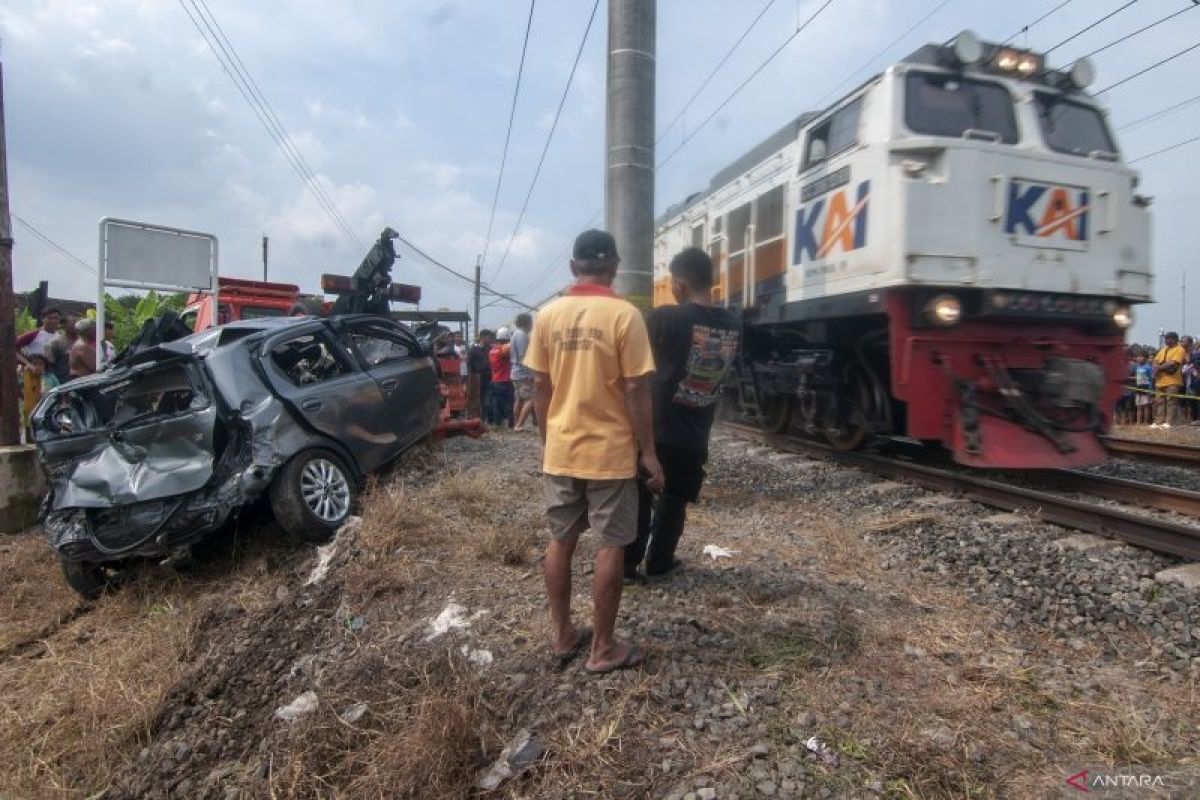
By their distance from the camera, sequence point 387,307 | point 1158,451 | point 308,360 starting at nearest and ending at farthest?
1. point 308,360
2. point 1158,451
3. point 387,307

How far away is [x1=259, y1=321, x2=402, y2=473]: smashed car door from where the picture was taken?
5539mm

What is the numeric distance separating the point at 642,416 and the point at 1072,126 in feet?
18.9

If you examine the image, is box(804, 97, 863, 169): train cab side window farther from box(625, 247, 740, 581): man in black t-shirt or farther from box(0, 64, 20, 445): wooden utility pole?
box(0, 64, 20, 445): wooden utility pole

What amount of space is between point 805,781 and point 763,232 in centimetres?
674

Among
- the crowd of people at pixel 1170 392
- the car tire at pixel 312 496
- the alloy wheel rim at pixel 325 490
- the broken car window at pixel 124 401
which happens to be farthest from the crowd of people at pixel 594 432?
the crowd of people at pixel 1170 392

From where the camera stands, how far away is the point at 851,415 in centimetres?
759

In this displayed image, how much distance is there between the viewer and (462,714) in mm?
2684

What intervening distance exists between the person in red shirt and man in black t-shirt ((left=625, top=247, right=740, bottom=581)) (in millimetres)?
7916

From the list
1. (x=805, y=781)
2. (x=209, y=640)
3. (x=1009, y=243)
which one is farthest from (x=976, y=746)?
A: (x=1009, y=243)

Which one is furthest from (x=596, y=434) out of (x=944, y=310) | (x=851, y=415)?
(x=851, y=415)

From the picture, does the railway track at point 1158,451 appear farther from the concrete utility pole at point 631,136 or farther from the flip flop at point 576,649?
the flip flop at point 576,649

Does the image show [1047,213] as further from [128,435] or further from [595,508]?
[128,435]

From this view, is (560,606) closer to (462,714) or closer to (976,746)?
(462,714)

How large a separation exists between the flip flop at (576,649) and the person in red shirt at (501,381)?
8.57m
